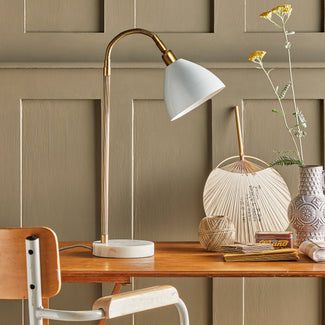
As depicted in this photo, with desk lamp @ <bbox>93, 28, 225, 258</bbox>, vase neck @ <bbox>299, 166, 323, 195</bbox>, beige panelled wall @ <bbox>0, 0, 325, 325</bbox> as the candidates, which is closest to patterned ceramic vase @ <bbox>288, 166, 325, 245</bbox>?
vase neck @ <bbox>299, 166, 323, 195</bbox>

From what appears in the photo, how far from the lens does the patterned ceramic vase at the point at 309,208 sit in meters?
1.95

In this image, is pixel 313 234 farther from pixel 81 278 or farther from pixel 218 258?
pixel 81 278

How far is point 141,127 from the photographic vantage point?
91.7 inches

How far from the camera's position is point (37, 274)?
1.30 meters

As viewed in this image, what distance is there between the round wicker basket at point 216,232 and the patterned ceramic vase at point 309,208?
0.23 metres

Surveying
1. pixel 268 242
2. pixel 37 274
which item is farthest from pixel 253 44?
pixel 37 274

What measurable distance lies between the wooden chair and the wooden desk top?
11.3 inches

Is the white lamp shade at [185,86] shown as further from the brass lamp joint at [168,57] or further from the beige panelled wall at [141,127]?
the beige panelled wall at [141,127]

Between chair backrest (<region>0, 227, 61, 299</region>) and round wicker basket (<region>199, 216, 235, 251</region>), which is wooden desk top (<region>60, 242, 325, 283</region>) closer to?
round wicker basket (<region>199, 216, 235, 251</region>)

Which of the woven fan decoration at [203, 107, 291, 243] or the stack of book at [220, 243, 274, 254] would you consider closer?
the stack of book at [220, 243, 274, 254]

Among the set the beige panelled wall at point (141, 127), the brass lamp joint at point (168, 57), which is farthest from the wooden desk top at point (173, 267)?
the brass lamp joint at point (168, 57)

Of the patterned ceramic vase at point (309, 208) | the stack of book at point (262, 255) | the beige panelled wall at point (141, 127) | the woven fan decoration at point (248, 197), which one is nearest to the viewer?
the stack of book at point (262, 255)

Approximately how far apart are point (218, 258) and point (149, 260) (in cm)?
23

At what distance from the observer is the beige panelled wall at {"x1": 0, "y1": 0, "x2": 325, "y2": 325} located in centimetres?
231
